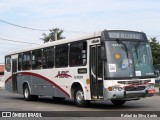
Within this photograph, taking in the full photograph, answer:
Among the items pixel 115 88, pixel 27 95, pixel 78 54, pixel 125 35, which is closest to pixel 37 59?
pixel 27 95

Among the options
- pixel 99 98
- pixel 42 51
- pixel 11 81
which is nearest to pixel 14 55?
pixel 11 81

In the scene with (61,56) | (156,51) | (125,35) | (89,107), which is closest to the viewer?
(125,35)

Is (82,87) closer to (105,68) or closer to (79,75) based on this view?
(79,75)

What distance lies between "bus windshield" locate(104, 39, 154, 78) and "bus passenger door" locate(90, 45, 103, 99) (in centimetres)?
54

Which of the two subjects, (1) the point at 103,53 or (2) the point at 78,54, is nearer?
(1) the point at 103,53

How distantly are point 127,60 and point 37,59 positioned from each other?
7.47 meters

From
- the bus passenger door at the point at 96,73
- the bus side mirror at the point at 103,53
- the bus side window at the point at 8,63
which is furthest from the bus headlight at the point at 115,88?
the bus side window at the point at 8,63

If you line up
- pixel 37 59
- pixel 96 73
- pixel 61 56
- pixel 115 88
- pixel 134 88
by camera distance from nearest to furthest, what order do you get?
1. pixel 115 88
2. pixel 134 88
3. pixel 96 73
4. pixel 61 56
5. pixel 37 59

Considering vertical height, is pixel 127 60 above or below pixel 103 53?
below

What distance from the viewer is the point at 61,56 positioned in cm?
2023

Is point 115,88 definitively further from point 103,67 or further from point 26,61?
point 26,61

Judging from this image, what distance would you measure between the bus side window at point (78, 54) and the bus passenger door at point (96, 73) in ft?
1.86

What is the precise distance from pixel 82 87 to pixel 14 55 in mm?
9773

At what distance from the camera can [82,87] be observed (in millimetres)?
18234
